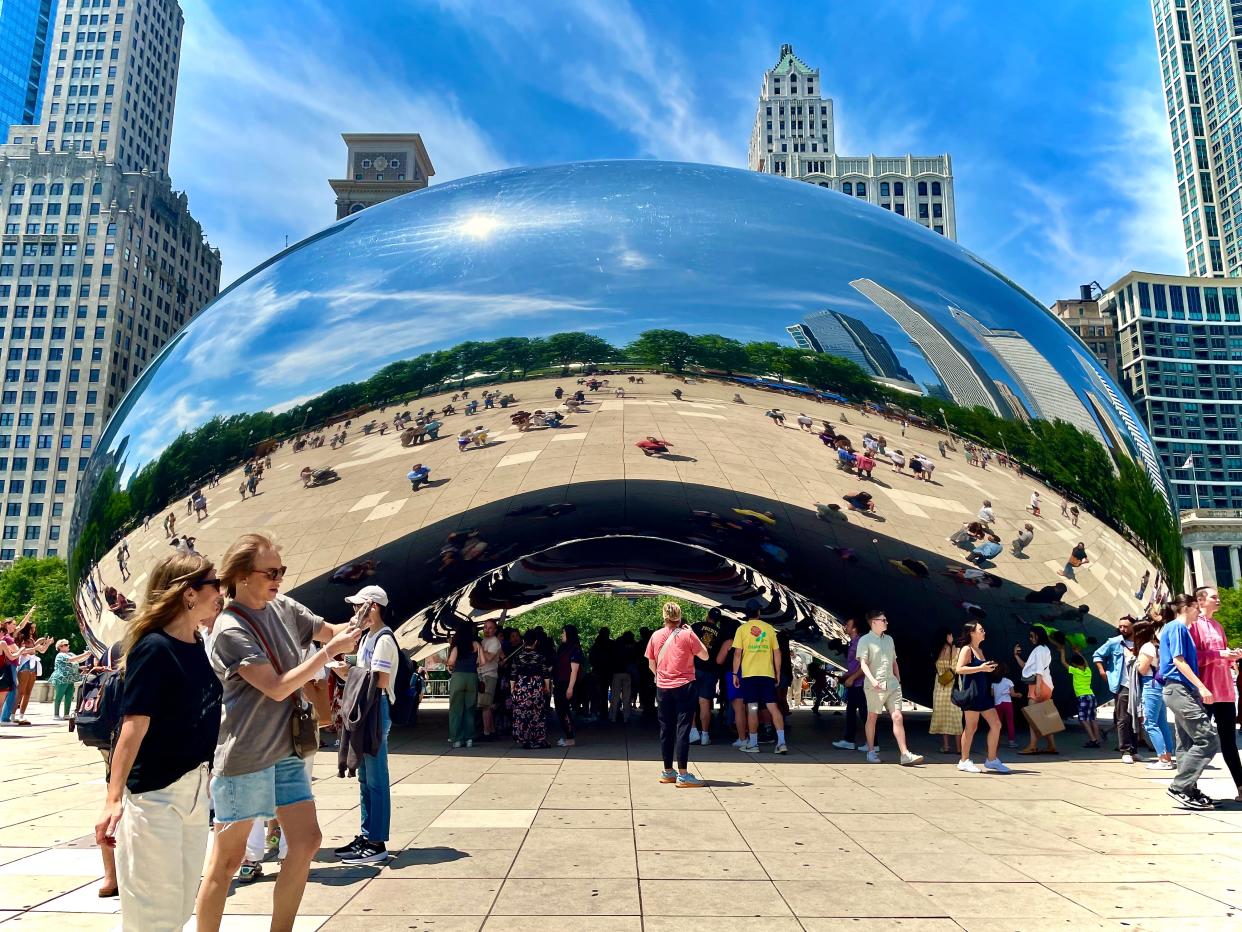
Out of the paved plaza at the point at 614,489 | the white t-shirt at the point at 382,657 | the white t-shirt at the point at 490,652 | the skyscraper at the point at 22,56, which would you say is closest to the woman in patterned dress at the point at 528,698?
the white t-shirt at the point at 490,652

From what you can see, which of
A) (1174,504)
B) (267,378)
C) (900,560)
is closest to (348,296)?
(267,378)

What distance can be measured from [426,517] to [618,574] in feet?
17.5

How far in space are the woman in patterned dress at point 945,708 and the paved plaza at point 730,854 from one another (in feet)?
4.36

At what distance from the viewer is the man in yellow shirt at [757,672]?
944 cm

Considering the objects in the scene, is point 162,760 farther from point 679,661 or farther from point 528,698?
point 528,698

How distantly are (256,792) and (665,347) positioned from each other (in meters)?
4.98

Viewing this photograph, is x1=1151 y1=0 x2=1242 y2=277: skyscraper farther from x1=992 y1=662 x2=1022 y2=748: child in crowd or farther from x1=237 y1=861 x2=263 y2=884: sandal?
x1=237 y1=861 x2=263 y2=884: sandal

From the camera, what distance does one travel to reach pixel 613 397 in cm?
744

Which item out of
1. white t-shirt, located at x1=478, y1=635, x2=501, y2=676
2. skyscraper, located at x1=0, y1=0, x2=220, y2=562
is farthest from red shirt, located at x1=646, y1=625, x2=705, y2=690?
skyscraper, located at x1=0, y1=0, x2=220, y2=562

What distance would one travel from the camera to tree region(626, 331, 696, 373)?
7.42 metres

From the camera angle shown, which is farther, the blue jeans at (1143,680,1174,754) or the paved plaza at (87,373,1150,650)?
the blue jeans at (1143,680,1174,754)

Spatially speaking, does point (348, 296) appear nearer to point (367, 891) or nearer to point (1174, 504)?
point (367, 891)

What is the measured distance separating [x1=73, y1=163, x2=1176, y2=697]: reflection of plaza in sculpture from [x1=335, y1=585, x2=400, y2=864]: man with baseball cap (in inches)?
103

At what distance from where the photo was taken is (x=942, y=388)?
774cm
